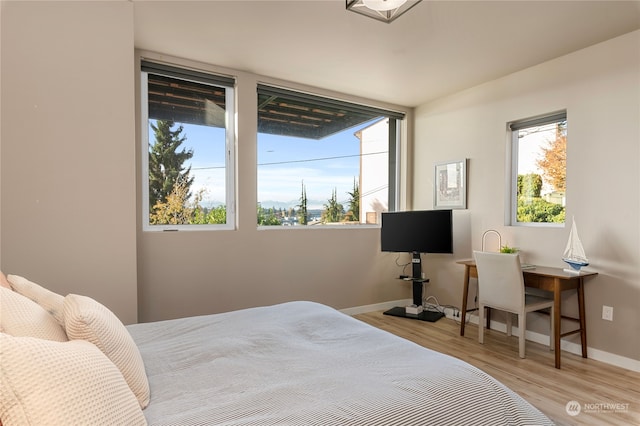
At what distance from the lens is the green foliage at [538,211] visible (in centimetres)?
328

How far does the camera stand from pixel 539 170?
3.44m

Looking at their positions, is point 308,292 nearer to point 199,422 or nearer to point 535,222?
point 535,222

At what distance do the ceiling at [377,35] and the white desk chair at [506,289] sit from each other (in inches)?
68.8

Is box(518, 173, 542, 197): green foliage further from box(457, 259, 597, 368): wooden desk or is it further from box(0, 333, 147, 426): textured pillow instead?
box(0, 333, 147, 426): textured pillow

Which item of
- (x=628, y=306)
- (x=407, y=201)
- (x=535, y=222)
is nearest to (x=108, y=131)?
(x=407, y=201)

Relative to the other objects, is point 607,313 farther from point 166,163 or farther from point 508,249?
point 166,163

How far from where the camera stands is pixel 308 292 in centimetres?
389

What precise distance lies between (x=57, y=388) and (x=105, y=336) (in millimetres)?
333

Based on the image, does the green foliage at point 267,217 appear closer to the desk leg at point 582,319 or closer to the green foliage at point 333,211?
the green foliage at point 333,211

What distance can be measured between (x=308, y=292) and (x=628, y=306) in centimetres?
275

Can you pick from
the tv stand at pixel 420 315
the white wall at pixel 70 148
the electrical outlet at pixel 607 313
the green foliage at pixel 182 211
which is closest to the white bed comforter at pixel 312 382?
the white wall at pixel 70 148

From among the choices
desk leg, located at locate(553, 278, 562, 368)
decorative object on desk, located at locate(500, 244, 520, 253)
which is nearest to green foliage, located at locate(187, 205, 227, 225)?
decorative object on desk, located at locate(500, 244, 520, 253)

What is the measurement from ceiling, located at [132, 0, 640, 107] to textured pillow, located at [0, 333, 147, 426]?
7.53ft

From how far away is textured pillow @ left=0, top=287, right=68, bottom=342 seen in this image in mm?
986
